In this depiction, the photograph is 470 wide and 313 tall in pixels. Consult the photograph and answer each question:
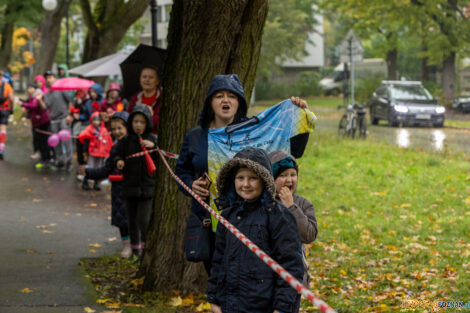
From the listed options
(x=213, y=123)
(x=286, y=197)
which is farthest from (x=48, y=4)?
(x=286, y=197)

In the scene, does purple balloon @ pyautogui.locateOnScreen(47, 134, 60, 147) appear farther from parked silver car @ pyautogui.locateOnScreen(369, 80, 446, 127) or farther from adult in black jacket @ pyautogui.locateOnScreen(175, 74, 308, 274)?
parked silver car @ pyautogui.locateOnScreen(369, 80, 446, 127)

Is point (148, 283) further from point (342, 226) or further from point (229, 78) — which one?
point (342, 226)

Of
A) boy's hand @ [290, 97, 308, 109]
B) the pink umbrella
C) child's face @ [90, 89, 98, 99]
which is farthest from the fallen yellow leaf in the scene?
the pink umbrella

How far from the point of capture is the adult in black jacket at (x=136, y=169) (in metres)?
8.06

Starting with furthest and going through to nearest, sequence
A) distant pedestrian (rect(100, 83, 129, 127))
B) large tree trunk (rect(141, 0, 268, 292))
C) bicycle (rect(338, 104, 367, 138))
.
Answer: bicycle (rect(338, 104, 367, 138))
distant pedestrian (rect(100, 83, 129, 127))
large tree trunk (rect(141, 0, 268, 292))

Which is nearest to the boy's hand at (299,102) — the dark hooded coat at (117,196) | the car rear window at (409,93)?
the dark hooded coat at (117,196)

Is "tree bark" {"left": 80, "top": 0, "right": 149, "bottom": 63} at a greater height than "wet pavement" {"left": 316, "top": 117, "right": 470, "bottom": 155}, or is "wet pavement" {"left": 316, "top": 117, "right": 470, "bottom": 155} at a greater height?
"tree bark" {"left": 80, "top": 0, "right": 149, "bottom": 63}

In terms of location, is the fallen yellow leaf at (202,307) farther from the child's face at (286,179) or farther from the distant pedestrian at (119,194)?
the child's face at (286,179)

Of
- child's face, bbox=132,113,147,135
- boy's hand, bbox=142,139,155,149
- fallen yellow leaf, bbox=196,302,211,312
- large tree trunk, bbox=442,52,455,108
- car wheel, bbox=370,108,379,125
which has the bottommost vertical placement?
fallen yellow leaf, bbox=196,302,211,312

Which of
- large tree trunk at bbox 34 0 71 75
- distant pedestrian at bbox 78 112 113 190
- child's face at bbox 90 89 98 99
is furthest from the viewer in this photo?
large tree trunk at bbox 34 0 71 75

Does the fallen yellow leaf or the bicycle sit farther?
the bicycle

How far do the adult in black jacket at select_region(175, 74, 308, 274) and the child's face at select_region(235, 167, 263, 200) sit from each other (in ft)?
3.07

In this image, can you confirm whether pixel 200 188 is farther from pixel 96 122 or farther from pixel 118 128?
pixel 96 122

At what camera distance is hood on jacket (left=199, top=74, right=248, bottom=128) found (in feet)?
16.3
